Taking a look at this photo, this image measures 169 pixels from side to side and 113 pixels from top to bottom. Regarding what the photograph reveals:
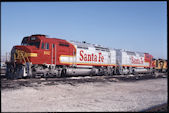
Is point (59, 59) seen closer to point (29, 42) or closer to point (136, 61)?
point (29, 42)

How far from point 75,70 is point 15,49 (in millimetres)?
6316

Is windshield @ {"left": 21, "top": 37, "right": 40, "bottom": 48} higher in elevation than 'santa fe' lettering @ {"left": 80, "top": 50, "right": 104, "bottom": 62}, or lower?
higher

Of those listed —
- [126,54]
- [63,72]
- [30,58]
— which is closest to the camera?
[30,58]

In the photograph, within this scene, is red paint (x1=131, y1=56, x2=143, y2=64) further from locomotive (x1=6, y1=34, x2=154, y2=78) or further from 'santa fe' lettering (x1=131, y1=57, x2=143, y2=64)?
locomotive (x1=6, y1=34, x2=154, y2=78)

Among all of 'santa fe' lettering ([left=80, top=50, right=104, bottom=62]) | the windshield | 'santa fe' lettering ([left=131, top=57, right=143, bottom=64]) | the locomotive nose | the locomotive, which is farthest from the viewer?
'santa fe' lettering ([left=131, top=57, right=143, bottom=64])

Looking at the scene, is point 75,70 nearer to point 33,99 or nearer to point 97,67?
point 97,67

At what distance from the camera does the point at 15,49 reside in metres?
16.8

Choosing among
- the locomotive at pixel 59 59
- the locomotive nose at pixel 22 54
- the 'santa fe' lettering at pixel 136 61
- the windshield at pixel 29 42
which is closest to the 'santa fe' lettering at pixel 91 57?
the locomotive at pixel 59 59

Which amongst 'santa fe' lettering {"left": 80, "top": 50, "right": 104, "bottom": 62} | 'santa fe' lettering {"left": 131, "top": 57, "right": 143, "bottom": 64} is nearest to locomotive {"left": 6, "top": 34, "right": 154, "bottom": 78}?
'santa fe' lettering {"left": 80, "top": 50, "right": 104, "bottom": 62}

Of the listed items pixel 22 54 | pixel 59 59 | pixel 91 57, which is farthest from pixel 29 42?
pixel 91 57

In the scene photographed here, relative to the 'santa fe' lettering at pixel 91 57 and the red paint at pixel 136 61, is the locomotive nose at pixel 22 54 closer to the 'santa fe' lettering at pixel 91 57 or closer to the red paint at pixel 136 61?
the 'santa fe' lettering at pixel 91 57

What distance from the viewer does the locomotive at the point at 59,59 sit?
52.3 ft

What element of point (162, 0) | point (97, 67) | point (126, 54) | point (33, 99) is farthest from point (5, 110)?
point (126, 54)

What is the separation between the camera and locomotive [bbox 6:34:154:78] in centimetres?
1594
